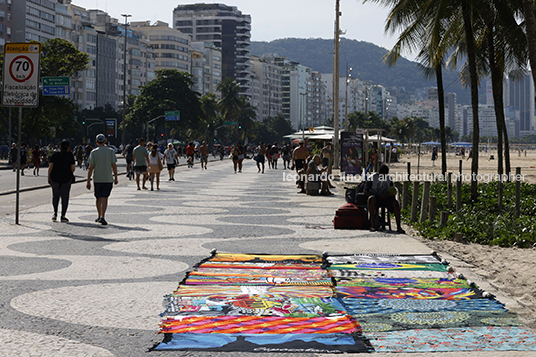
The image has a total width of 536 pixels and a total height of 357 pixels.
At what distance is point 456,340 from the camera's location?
522 cm

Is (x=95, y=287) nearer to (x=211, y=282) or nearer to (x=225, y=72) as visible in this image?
(x=211, y=282)

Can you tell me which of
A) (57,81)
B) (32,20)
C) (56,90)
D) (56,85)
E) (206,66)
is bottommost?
(56,90)

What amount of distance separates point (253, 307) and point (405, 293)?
5.21ft

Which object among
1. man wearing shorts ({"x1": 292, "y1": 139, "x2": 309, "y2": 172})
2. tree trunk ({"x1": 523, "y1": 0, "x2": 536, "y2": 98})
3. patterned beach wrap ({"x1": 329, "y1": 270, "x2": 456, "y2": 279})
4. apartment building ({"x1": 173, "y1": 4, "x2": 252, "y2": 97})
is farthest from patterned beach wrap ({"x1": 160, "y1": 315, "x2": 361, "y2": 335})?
apartment building ({"x1": 173, "y1": 4, "x2": 252, "y2": 97})

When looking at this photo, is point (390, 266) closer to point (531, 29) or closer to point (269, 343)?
point (269, 343)

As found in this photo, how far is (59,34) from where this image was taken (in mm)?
110125

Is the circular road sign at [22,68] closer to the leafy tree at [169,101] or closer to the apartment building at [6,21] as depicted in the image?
the leafy tree at [169,101]

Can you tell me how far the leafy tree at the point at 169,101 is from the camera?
75938 mm

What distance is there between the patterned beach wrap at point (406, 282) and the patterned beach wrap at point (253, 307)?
88 centimetres

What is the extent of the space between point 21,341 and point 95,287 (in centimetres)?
200

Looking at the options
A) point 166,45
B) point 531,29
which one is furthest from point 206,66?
point 531,29

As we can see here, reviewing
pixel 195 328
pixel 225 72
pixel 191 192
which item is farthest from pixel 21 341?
pixel 225 72

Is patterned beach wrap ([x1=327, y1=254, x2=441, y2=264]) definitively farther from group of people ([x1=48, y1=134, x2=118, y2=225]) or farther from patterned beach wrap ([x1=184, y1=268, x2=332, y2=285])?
group of people ([x1=48, y1=134, x2=118, y2=225])

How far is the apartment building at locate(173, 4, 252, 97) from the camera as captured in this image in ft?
635
